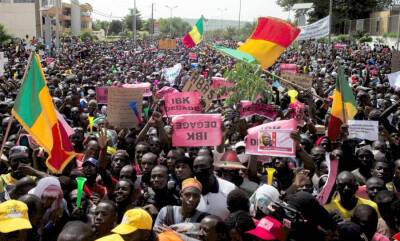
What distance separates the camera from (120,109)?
782 centimetres

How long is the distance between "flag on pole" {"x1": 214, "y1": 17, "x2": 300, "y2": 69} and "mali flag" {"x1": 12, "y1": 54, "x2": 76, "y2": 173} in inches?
207

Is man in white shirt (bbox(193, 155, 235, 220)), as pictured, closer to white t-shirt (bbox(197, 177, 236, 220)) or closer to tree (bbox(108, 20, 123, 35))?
white t-shirt (bbox(197, 177, 236, 220))

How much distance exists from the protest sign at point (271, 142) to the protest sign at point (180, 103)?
2287mm

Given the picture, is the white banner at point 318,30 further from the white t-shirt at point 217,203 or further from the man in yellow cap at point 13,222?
the man in yellow cap at point 13,222

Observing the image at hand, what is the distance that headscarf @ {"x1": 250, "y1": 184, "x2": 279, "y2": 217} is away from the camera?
4090 millimetres

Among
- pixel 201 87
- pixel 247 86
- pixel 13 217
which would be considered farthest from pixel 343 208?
pixel 247 86

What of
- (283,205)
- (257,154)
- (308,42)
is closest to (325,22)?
(308,42)

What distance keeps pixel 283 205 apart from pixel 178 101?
4.53m

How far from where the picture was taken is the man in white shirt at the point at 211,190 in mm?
4547

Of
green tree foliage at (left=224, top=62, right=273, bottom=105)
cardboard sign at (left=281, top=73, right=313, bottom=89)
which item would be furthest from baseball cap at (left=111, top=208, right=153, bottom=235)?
cardboard sign at (left=281, top=73, right=313, bottom=89)

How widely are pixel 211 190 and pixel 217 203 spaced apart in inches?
Answer: 5.6

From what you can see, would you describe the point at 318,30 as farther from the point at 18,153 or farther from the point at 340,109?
the point at 18,153

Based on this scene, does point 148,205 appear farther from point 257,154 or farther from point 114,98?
point 114,98

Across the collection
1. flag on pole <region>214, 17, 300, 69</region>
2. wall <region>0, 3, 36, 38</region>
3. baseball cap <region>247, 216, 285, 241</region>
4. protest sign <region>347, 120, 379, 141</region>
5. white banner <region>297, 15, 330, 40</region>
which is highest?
wall <region>0, 3, 36, 38</region>
